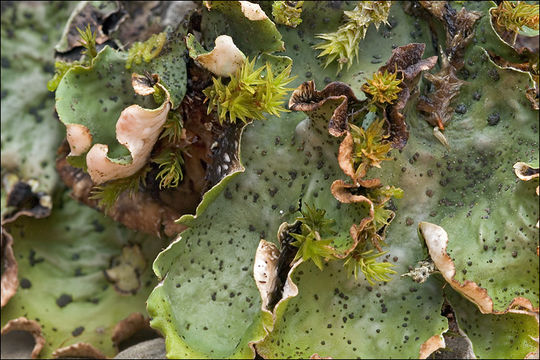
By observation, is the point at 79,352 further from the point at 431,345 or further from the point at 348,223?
the point at 431,345

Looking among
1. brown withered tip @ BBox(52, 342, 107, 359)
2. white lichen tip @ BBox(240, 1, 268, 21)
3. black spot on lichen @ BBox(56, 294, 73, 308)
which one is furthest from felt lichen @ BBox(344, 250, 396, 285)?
black spot on lichen @ BBox(56, 294, 73, 308)

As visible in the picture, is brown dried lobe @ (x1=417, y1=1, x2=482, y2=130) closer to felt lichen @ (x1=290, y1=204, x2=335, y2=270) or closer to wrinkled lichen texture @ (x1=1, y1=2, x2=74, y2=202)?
felt lichen @ (x1=290, y1=204, x2=335, y2=270)

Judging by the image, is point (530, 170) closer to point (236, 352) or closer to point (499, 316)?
point (499, 316)

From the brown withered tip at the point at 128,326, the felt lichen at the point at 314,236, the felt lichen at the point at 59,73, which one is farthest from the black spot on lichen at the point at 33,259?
the felt lichen at the point at 314,236

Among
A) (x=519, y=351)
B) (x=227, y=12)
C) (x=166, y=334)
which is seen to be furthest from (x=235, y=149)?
(x=519, y=351)

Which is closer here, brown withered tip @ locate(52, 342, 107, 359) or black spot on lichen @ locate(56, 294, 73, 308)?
brown withered tip @ locate(52, 342, 107, 359)
